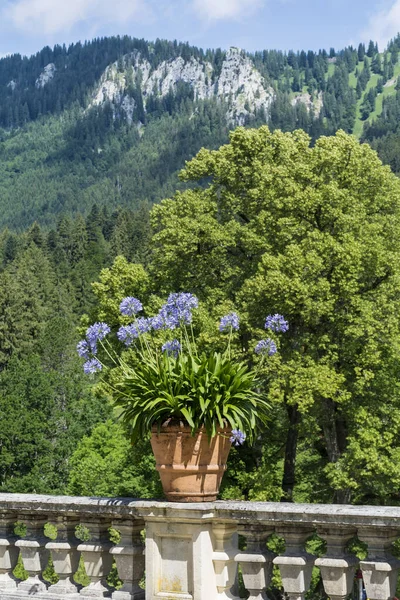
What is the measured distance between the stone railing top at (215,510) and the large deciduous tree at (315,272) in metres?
16.3

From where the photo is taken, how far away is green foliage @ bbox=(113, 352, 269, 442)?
5855 millimetres

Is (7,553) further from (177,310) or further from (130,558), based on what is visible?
(177,310)

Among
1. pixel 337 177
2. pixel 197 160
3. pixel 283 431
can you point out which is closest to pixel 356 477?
pixel 283 431

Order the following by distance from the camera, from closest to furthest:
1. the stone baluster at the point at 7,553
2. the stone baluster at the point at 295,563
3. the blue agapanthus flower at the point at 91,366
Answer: the stone baluster at the point at 295,563, the stone baluster at the point at 7,553, the blue agapanthus flower at the point at 91,366

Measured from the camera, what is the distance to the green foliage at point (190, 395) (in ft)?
19.2

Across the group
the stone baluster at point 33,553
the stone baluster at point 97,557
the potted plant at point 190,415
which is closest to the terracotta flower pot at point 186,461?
the potted plant at point 190,415

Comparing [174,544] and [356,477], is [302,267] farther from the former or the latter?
[174,544]

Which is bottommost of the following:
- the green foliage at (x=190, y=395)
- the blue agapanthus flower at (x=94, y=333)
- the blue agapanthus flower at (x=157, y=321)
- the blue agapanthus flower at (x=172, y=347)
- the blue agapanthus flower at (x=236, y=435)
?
the blue agapanthus flower at (x=236, y=435)

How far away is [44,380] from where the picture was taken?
62.1m

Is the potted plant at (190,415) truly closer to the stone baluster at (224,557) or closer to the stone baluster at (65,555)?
the stone baluster at (224,557)

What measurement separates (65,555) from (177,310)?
6.64 feet

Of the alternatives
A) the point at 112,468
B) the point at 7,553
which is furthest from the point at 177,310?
the point at 112,468

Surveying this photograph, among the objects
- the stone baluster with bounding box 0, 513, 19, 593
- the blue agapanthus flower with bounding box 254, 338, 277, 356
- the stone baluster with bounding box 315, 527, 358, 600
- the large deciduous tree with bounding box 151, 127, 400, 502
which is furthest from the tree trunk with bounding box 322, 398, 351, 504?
the stone baluster with bounding box 315, 527, 358, 600

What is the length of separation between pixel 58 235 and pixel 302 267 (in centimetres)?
10799
